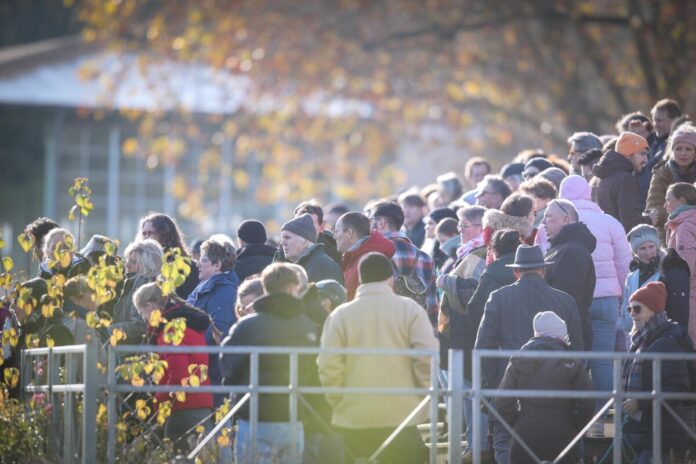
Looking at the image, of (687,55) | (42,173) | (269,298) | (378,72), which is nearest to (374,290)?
(269,298)

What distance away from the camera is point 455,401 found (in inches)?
Result: 380

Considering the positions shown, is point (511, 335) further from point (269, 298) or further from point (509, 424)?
point (269, 298)

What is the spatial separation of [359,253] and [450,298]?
764 mm

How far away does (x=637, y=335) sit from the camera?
10.8 m

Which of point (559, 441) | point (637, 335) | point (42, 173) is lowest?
point (559, 441)

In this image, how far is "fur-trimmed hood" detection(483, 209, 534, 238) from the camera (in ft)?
38.1

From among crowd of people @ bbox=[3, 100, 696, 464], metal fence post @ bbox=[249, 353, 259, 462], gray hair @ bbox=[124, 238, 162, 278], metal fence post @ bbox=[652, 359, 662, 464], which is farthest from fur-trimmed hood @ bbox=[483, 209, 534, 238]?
metal fence post @ bbox=[249, 353, 259, 462]

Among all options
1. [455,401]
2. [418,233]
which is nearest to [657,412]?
[455,401]

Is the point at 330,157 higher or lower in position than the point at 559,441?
higher

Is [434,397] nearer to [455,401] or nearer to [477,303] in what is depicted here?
Answer: [455,401]

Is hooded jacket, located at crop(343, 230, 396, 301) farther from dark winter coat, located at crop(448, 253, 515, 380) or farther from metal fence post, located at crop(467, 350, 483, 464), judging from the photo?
metal fence post, located at crop(467, 350, 483, 464)

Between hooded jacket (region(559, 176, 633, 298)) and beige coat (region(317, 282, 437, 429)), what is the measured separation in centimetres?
273

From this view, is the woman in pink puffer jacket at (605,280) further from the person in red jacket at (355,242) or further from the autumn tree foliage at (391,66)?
the autumn tree foliage at (391,66)

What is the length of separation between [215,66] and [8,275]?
2240 centimetres
